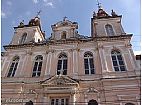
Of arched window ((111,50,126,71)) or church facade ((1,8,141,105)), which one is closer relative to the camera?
church facade ((1,8,141,105))

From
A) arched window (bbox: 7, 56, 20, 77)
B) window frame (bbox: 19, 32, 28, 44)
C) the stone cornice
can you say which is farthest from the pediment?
window frame (bbox: 19, 32, 28, 44)

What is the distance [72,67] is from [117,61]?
400 cm

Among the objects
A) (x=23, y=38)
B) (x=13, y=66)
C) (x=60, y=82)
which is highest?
(x=23, y=38)

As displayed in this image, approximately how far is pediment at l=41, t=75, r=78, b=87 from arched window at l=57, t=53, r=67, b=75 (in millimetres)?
1157

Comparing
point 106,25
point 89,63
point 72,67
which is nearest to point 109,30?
point 106,25

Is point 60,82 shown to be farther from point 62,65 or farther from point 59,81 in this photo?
point 62,65

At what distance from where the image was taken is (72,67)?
19375 mm

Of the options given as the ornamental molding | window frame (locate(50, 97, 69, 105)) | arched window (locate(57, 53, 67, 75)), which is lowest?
window frame (locate(50, 97, 69, 105))

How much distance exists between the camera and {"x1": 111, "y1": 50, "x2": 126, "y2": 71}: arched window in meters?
19.0

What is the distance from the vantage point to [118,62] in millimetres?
19469

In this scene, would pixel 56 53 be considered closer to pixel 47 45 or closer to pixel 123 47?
pixel 47 45

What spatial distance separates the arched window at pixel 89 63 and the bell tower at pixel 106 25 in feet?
8.84

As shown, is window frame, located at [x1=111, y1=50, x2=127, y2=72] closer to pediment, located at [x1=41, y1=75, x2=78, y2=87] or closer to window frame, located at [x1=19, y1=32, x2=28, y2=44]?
pediment, located at [x1=41, y1=75, x2=78, y2=87]

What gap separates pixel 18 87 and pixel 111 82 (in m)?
7.60
